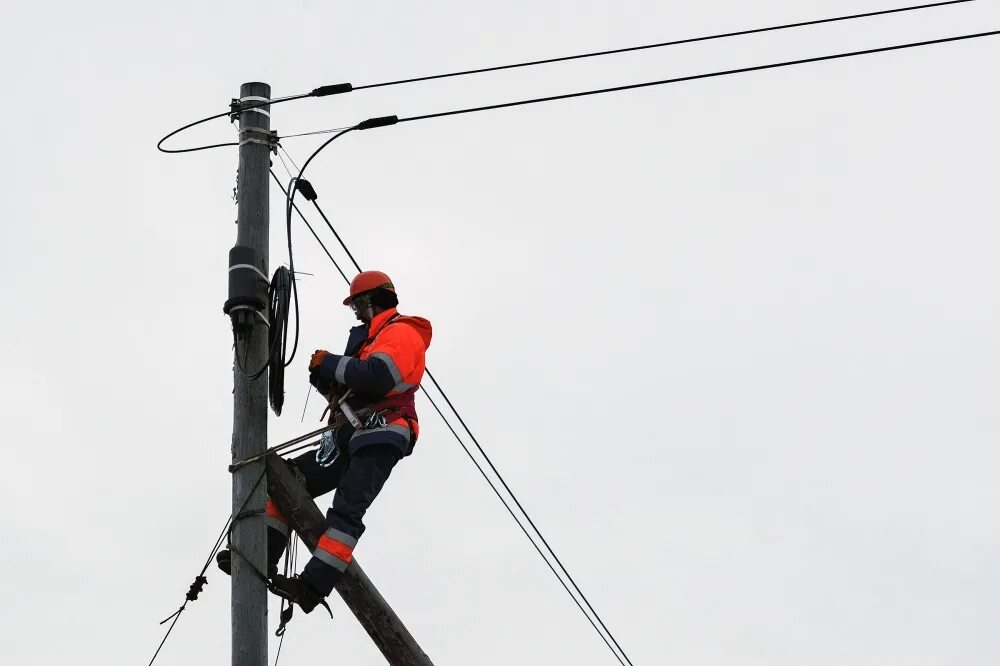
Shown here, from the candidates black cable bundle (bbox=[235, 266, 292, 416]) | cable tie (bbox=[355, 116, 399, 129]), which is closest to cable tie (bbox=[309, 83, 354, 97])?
cable tie (bbox=[355, 116, 399, 129])

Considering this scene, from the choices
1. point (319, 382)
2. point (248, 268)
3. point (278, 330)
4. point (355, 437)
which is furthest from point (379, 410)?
point (248, 268)

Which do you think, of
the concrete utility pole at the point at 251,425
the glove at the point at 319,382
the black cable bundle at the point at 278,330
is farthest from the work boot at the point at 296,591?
the glove at the point at 319,382

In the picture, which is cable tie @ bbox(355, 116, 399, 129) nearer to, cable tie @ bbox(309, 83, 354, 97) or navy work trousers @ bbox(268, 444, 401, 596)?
cable tie @ bbox(309, 83, 354, 97)

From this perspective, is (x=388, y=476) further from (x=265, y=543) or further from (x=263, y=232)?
(x=263, y=232)

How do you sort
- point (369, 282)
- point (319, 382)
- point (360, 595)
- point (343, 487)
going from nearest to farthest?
point (360, 595) < point (343, 487) < point (319, 382) < point (369, 282)

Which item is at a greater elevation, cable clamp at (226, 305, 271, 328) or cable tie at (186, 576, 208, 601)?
cable clamp at (226, 305, 271, 328)

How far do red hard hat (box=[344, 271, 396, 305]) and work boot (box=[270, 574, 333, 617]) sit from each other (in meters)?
1.74

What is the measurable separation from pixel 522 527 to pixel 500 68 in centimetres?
294

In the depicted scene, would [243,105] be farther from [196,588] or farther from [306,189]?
[196,588]

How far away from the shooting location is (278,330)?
7164mm

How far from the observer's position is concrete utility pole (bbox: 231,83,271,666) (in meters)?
6.67

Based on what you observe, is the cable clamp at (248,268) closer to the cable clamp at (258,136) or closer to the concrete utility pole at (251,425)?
the concrete utility pole at (251,425)

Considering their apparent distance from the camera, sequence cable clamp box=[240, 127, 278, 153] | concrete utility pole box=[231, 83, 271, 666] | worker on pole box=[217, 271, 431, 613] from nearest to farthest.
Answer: concrete utility pole box=[231, 83, 271, 666] < worker on pole box=[217, 271, 431, 613] < cable clamp box=[240, 127, 278, 153]

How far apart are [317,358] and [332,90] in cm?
167
